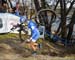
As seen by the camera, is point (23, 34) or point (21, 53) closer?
point (21, 53)

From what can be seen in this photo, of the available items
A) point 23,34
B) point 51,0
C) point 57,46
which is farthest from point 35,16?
point 51,0

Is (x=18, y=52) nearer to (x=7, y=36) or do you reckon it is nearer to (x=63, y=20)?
(x=7, y=36)

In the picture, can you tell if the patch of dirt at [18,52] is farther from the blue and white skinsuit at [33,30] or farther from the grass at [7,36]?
the blue and white skinsuit at [33,30]

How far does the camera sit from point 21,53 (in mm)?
18312

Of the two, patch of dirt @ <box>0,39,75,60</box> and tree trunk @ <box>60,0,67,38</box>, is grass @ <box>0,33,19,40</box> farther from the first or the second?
tree trunk @ <box>60,0,67,38</box>

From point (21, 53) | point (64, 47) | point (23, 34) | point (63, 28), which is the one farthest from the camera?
point (63, 28)

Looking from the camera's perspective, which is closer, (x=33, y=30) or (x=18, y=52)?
(x=33, y=30)

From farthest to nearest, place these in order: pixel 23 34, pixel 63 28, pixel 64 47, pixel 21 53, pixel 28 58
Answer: pixel 63 28
pixel 64 47
pixel 23 34
pixel 21 53
pixel 28 58

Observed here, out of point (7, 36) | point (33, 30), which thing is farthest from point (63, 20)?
point (33, 30)

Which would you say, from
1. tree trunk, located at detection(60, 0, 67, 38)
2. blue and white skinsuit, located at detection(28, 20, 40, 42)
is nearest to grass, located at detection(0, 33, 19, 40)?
tree trunk, located at detection(60, 0, 67, 38)

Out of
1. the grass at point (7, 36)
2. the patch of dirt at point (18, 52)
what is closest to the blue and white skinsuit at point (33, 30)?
the patch of dirt at point (18, 52)

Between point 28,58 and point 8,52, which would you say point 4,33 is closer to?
point 8,52

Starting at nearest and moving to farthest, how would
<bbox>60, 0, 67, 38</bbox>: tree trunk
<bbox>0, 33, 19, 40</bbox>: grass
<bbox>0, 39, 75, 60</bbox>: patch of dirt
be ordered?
<bbox>0, 39, 75, 60</bbox>: patch of dirt
<bbox>0, 33, 19, 40</bbox>: grass
<bbox>60, 0, 67, 38</bbox>: tree trunk

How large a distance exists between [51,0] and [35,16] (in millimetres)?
4897
